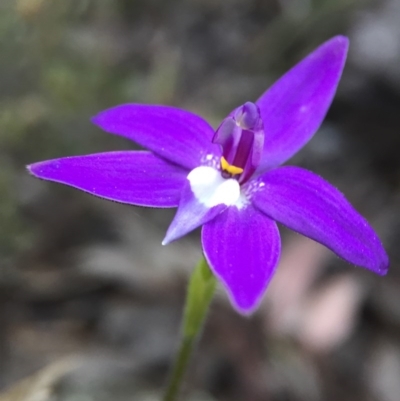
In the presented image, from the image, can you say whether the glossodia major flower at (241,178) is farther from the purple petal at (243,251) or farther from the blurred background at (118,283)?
the blurred background at (118,283)

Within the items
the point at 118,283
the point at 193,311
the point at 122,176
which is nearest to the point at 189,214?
the point at 122,176

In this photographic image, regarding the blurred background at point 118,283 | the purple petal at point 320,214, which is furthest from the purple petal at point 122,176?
the blurred background at point 118,283

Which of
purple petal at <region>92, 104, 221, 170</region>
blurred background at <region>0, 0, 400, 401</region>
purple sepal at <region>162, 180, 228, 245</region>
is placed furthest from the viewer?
blurred background at <region>0, 0, 400, 401</region>

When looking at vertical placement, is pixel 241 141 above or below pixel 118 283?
above

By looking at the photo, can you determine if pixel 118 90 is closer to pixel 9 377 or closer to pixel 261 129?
pixel 9 377

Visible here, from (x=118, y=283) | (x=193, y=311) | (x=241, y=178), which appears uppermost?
(x=241, y=178)

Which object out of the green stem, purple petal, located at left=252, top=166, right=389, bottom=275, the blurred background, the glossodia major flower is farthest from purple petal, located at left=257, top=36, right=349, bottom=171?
A: the blurred background

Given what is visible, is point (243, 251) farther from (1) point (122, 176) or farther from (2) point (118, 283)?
(2) point (118, 283)

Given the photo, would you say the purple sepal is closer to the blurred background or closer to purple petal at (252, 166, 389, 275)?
purple petal at (252, 166, 389, 275)
